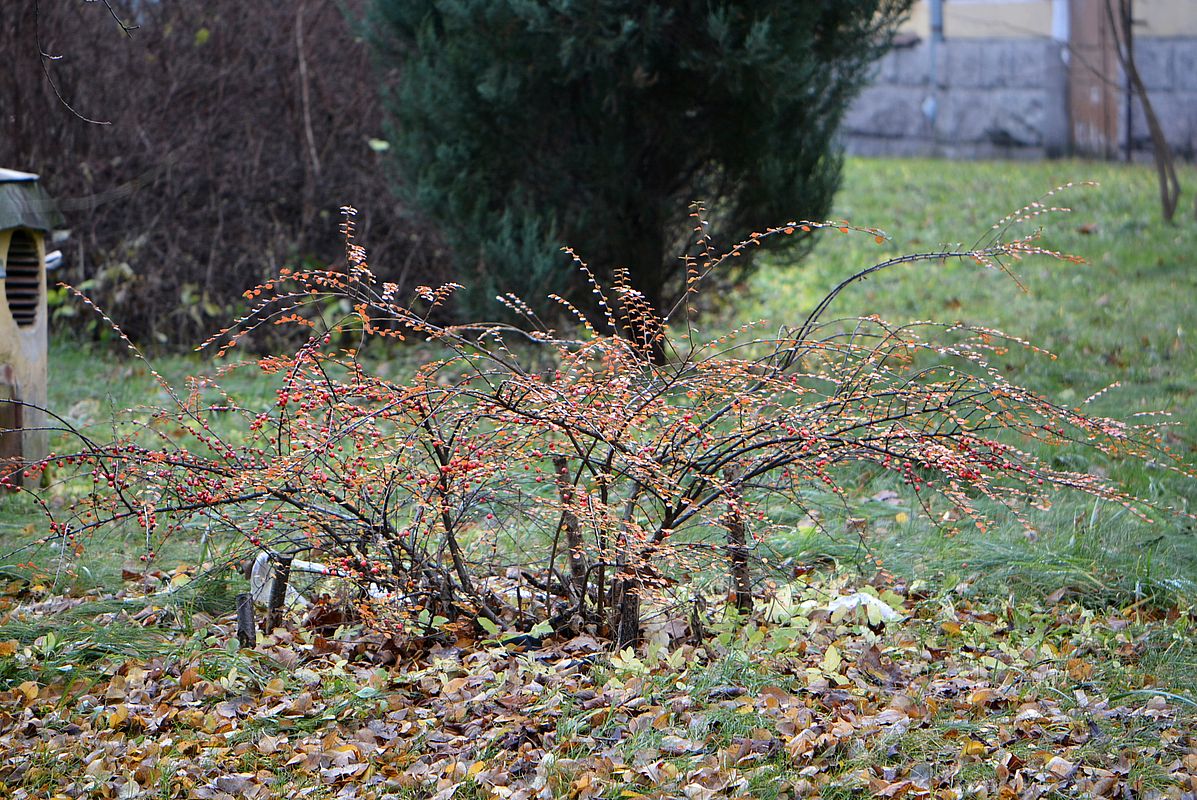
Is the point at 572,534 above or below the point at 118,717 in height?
above

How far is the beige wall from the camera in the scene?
15.2m

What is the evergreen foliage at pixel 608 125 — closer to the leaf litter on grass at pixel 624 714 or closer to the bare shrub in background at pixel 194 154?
the bare shrub in background at pixel 194 154

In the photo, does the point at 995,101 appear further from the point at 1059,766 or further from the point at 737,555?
the point at 1059,766

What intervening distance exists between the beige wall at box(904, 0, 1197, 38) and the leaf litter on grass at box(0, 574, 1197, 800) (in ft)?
41.3

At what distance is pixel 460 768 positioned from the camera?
11.1 feet

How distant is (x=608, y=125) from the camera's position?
25.7 ft

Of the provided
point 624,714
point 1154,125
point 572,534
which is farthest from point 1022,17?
point 624,714

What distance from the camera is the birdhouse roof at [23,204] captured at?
585 cm

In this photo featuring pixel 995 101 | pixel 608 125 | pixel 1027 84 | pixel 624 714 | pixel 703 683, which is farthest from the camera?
pixel 995 101

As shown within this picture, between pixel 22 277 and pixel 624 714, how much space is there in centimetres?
416

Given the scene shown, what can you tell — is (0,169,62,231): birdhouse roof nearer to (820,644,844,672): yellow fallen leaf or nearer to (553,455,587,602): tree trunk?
(553,455,587,602): tree trunk

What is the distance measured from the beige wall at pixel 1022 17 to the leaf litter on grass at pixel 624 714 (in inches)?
Result: 496

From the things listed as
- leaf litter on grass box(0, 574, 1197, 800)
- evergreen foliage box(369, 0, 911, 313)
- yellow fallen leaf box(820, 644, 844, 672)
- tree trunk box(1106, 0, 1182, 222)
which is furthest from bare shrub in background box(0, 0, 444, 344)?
yellow fallen leaf box(820, 644, 844, 672)

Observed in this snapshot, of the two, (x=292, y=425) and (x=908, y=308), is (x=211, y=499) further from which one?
(x=908, y=308)
